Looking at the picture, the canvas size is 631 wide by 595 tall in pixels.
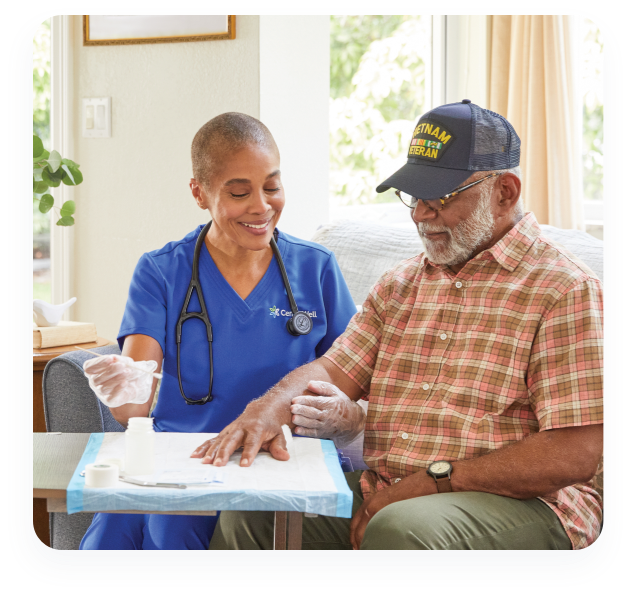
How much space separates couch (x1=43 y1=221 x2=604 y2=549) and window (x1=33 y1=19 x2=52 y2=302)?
0.20 m

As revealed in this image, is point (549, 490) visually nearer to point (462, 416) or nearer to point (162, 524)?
point (462, 416)

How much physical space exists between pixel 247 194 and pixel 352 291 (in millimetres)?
659

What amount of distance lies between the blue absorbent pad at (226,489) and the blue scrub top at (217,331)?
0.95 feet

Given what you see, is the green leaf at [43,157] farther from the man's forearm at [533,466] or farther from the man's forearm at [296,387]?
the man's forearm at [533,466]

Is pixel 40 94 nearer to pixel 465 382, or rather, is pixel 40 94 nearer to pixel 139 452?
pixel 139 452

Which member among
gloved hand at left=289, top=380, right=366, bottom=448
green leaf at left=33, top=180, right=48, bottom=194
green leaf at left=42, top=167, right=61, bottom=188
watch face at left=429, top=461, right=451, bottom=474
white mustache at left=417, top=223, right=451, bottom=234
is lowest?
watch face at left=429, top=461, right=451, bottom=474

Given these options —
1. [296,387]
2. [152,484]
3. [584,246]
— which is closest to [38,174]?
[296,387]

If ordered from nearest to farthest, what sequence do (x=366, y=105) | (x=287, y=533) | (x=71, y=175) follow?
1. (x=287, y=533)
2. (x=71, y=175)
3. (x=366, y=105)

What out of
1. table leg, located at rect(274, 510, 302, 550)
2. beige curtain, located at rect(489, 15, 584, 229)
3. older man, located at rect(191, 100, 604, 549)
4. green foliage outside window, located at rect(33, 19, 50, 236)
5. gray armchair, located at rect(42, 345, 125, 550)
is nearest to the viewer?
table leg, located at rect(274, 510, 302, 550)

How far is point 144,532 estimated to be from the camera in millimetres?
1365

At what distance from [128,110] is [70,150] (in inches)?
8.8

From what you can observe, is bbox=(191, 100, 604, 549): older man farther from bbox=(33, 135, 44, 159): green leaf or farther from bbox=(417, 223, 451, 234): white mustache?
bbox=(33, 135, 44, 159): green leaf

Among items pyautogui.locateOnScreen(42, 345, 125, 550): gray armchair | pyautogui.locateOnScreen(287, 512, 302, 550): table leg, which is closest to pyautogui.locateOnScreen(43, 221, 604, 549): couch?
pyautogui.locateOnScreen(42, 345, 125, 550): gray armchair

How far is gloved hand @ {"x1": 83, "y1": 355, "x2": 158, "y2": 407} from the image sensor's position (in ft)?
3.91
